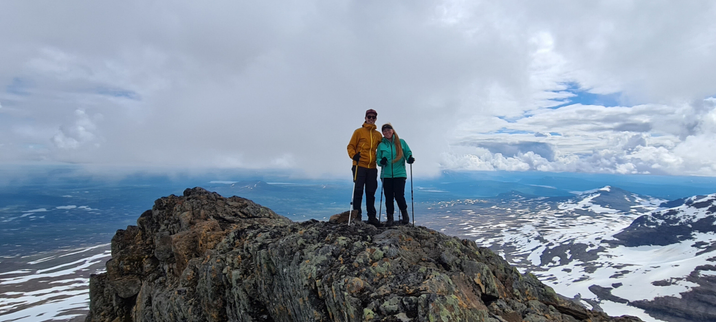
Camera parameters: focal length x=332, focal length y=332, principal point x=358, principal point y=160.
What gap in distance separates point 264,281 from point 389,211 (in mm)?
6590

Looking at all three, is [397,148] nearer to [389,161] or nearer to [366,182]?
[389,161]

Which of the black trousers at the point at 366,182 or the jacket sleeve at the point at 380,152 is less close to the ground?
the jacket sleeve at the point at 380,152

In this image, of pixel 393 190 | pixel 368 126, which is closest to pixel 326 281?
pixel 393 190

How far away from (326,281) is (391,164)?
6974 mm

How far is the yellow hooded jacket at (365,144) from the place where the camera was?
1597 centimetres

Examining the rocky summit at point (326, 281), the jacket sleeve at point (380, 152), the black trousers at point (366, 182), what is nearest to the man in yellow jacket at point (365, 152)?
the black trousers at point (366, 182)

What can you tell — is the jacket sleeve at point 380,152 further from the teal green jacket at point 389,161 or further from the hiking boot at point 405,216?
the hiking boot at point 405,216

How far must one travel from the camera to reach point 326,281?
1032 cm

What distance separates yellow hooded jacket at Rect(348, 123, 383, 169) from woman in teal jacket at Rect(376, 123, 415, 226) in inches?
16.2

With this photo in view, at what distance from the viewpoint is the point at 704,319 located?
168 meters

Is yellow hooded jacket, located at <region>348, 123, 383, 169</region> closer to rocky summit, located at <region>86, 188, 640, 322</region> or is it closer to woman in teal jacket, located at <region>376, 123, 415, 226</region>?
woman in teal jacket, located at <region>376, 123, 415, 226</region>

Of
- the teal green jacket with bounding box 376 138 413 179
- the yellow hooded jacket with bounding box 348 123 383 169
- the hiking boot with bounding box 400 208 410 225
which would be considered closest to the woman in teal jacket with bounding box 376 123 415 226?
the teal green jacket with bounding box 376 138 413 179

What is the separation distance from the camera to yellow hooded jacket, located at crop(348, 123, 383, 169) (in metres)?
16.0

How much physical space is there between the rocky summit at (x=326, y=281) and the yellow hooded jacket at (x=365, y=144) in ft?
10.6
